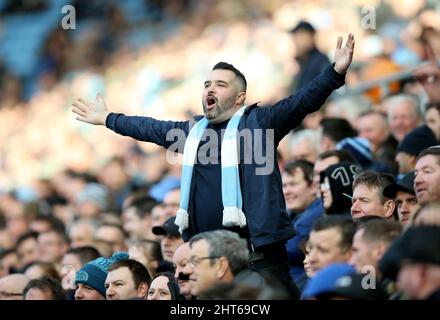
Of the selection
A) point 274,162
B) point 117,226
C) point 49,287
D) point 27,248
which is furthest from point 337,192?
point 27,248

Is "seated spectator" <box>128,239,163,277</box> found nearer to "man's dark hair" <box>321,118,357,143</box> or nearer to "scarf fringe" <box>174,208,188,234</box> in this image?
"scarf fringe" <box>174,208,188,234</box>

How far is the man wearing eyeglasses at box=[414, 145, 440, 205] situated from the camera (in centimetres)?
786

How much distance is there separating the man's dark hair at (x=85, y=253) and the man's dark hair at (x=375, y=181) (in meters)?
2.67

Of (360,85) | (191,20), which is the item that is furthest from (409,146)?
(191,20)

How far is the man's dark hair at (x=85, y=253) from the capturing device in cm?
1032

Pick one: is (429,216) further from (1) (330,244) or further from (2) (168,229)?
(2) (168,229)

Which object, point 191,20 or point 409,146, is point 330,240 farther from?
point 191,20

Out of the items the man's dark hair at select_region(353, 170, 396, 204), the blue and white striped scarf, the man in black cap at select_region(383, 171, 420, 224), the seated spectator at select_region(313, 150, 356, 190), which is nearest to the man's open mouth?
the blue and white striped scarf

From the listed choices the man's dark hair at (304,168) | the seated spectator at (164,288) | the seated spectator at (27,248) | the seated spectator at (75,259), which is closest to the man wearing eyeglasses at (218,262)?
the seated spectator at (164,288)

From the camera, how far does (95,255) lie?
34.1ft

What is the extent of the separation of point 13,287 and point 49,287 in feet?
2.89

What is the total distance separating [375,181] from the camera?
27.6 ft

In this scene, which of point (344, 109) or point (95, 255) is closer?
point (95, 255)
